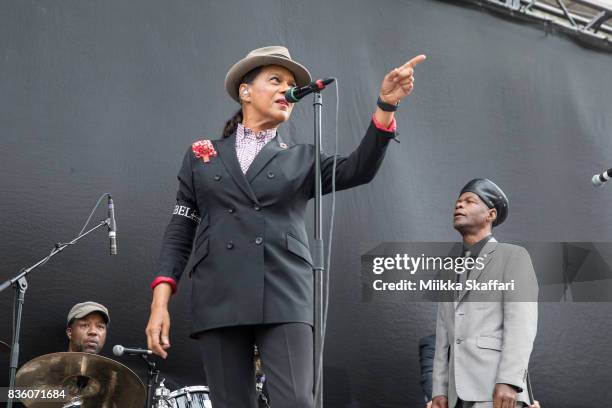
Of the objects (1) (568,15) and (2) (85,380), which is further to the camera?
(1) (568,15)

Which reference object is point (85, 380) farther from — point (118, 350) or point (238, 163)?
point (238, 163)

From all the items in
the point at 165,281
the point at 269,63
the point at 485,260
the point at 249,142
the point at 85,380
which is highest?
the point at 269,63

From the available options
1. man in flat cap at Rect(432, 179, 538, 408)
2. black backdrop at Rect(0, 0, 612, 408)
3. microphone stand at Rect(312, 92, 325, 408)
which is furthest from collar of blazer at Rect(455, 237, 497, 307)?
microphone stand at Rect(312, 92, 325, 408)

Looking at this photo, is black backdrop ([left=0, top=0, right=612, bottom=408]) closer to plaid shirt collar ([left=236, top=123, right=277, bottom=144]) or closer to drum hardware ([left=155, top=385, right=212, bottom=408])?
drum hardware ([left=155, top=385, right=212, bottom=408])

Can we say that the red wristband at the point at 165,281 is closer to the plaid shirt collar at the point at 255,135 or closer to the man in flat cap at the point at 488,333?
the plaid shirt collar at the point at 255,135

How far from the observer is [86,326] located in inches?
171

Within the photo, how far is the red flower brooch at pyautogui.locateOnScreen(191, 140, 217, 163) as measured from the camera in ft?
9.30

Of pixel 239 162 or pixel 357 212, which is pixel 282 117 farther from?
pixel 357 212

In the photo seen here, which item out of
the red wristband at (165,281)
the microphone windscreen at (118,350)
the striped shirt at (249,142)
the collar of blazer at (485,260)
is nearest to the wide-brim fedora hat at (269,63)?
the striped shirt at (249,142)

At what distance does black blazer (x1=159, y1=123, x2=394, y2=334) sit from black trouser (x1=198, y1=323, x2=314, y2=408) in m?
0.05

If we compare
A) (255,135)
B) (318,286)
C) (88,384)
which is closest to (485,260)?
(255,135)

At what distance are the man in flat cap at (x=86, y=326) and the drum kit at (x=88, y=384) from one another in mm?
331

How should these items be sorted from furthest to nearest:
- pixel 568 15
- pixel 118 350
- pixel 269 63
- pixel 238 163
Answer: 1. pixel 568 15
2. pixel 118 350
3. pixel 269 63
4. pixel 238 163

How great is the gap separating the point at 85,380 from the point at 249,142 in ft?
6.20
